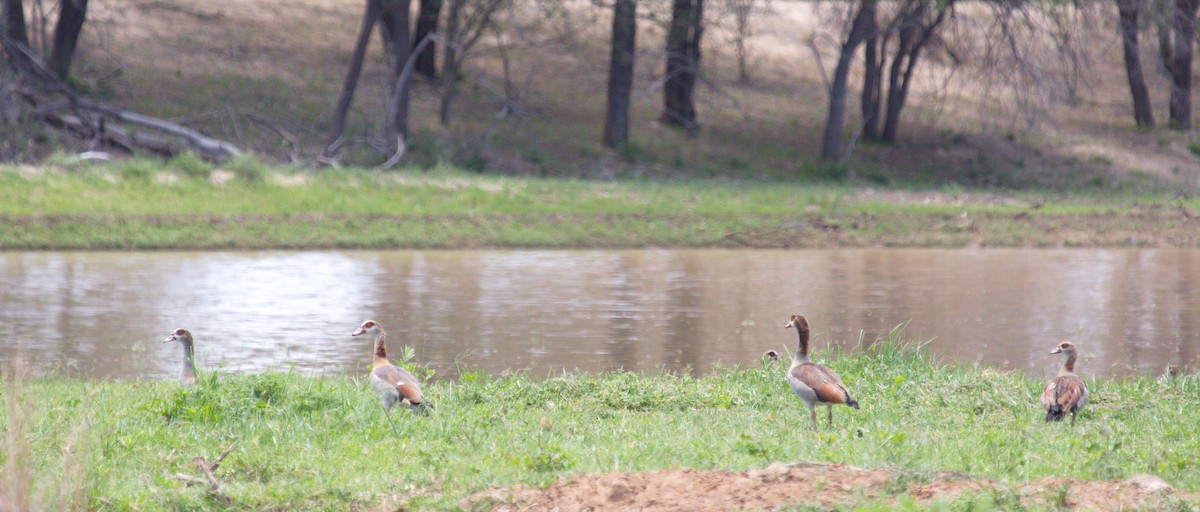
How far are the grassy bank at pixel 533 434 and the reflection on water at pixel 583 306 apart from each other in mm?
1604

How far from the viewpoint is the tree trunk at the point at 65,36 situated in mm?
27859

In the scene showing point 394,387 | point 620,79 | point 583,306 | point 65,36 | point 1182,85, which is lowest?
point 583,306

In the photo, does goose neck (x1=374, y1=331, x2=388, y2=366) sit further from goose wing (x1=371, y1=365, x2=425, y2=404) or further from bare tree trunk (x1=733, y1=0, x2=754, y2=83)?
bare tree trunk (x1=733, y1=0, x2=754, y2=83)

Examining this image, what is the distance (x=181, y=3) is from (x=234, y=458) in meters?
36.2

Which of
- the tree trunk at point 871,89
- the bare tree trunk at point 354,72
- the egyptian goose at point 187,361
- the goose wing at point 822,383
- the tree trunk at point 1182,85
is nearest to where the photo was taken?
the goose wing at point 822,383

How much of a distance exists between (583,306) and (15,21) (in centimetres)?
1810

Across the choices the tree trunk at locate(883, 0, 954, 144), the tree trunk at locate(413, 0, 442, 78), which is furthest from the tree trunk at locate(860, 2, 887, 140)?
the tree trunk at locate(413, 0, 442, 78)

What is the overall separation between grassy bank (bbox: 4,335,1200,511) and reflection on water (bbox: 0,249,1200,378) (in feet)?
5.26

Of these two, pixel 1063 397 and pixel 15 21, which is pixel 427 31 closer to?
pixel 15 21

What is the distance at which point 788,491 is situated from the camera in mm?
5543

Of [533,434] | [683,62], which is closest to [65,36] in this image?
[683,62]

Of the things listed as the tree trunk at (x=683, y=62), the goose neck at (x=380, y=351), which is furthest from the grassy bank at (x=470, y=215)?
the goose neck at (x=380, y=351)

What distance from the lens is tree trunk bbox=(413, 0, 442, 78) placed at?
31.4 metres

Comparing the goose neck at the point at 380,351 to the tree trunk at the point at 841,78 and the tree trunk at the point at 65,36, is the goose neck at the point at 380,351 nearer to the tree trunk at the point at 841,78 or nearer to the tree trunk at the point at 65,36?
the tree trunk at the point at 841,78
